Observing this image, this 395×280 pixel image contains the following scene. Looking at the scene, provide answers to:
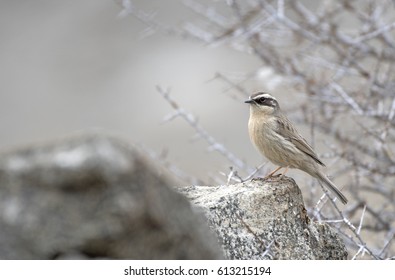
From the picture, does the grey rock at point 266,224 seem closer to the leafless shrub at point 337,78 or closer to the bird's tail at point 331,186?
the bird's tail at point 331,186

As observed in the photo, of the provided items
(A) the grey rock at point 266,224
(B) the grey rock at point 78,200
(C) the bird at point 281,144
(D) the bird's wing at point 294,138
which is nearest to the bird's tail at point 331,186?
(C) the bird at point 281,144

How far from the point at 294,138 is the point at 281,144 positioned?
0.18m

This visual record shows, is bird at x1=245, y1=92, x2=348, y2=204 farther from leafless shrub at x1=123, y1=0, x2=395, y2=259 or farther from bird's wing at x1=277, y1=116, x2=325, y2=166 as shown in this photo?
leafless shrub at x1=123, y1=0, x2=395, y2=259

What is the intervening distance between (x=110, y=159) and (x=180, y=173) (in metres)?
5.52

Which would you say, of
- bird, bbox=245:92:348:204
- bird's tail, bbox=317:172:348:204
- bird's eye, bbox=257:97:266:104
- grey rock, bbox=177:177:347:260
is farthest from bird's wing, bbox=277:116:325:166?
grey rock, bbox=177:177:347:260

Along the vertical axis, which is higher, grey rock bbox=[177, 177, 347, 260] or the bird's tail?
the bird's tail

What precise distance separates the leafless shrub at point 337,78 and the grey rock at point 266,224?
2.16 m

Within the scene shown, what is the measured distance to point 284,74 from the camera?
9.15 metres

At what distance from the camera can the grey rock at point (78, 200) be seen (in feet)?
10.5

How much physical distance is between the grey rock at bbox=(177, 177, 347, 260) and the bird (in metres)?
1.83

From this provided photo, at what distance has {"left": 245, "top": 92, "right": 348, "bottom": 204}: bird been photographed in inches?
303

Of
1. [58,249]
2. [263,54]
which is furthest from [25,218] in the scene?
[263,54]

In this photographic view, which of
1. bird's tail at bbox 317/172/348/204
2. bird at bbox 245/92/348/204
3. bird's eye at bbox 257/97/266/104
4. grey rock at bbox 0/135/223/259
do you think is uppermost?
bird's eye at bbox 257/97/266/104
